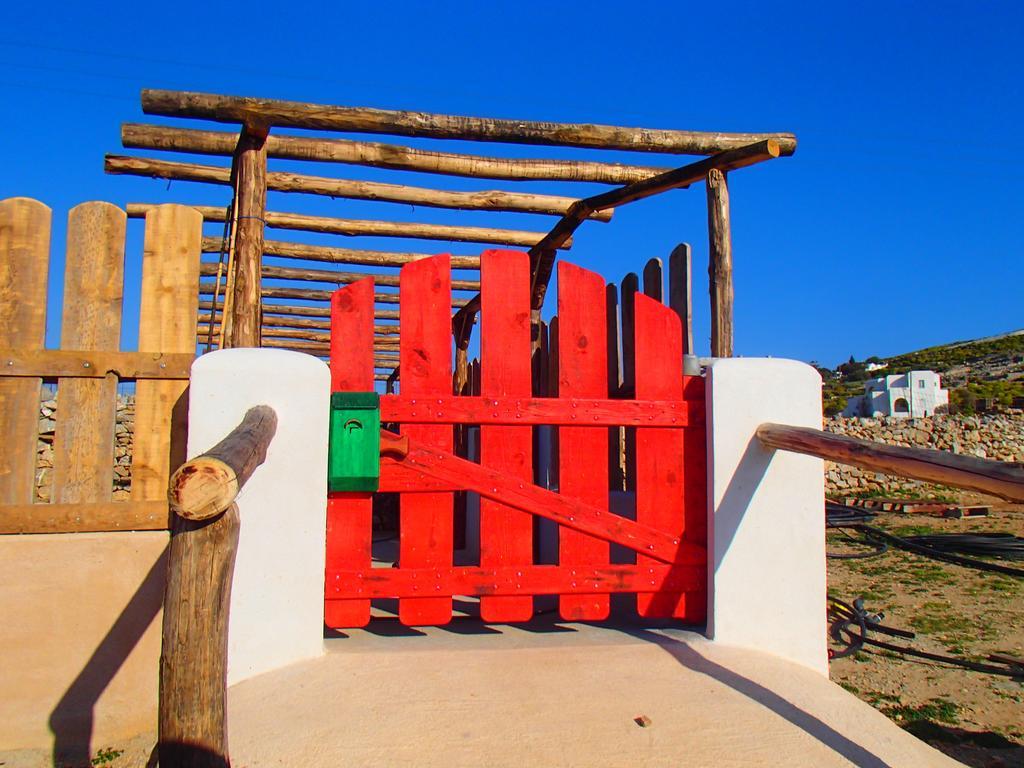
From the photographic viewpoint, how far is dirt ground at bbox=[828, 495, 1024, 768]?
14.2 ft

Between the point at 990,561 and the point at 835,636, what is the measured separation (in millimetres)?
5747

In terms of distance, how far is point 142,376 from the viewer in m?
3.70

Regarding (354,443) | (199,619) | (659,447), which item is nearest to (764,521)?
(659,447)

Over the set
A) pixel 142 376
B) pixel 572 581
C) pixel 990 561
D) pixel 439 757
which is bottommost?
pixel 990 561

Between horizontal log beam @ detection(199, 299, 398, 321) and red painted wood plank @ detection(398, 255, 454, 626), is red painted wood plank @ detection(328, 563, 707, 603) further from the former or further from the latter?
horizontal log beam @ detection(199, 299, 398, 321)

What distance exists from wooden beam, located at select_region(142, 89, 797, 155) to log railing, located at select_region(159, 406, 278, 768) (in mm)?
2977

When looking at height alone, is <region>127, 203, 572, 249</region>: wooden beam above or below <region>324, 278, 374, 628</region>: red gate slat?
above

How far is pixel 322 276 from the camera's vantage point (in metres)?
10.3

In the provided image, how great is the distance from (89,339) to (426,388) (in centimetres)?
160

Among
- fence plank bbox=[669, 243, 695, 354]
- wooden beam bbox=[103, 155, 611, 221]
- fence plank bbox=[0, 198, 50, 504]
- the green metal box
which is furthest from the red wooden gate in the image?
wooden beam bbox=[103, 155, 611, 221]

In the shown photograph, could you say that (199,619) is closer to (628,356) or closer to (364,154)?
(364,154)

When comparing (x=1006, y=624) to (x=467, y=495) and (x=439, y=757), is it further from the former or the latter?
(x=439, y=757)

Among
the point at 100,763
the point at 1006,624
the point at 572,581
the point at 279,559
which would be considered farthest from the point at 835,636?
the point at 100,763

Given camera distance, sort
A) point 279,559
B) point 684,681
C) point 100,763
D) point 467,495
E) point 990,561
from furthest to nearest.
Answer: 1. point 990,561
2. point 467,495
3. point 100,763
4. point 279,559
5. point 684,681
